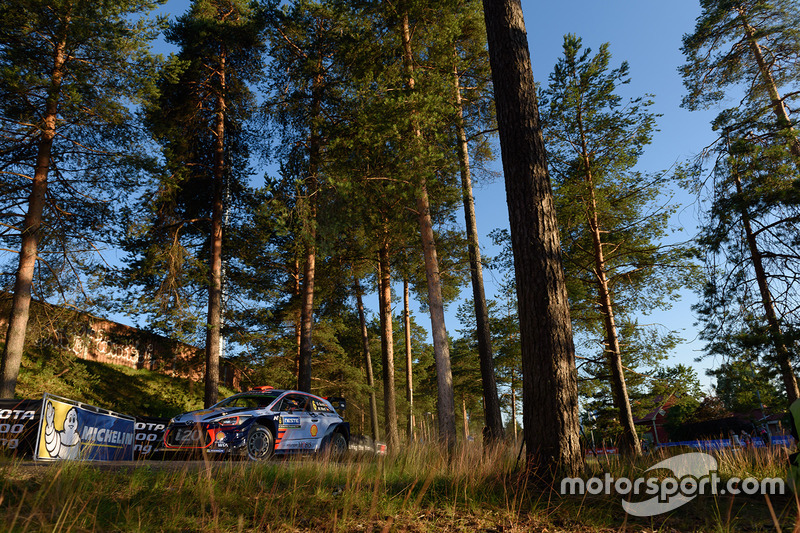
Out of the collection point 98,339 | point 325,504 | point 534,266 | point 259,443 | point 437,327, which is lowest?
point 325,504

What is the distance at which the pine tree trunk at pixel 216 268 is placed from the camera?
16.5 meters

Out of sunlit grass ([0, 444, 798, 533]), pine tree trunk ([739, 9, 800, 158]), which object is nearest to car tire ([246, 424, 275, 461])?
sunlit grass ([0, 444, 798, 533])

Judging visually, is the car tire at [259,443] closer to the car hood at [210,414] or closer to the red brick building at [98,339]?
the car hood at [210,414]

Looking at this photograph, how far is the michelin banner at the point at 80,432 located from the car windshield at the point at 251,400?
1.99m

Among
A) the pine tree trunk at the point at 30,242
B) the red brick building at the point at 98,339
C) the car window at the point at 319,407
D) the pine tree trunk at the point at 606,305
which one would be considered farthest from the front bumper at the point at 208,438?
the pine tree trunk at the point at 606,305

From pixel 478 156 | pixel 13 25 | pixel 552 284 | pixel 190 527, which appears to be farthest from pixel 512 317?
pixel 13 25

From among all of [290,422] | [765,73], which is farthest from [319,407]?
[765,73]

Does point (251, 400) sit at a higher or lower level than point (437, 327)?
lower

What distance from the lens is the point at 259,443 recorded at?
924 centimetres

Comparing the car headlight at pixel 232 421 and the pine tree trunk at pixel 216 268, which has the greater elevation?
the pine tree trunk at pixel 216 268

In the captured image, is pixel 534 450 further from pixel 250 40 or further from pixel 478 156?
pixel 250 40

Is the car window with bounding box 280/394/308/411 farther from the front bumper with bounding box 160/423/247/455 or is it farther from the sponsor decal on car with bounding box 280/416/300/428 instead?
the front bumper with bounding box 160/423/247/455

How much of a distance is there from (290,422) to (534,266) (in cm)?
682

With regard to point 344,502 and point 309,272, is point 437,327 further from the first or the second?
point 344,502
